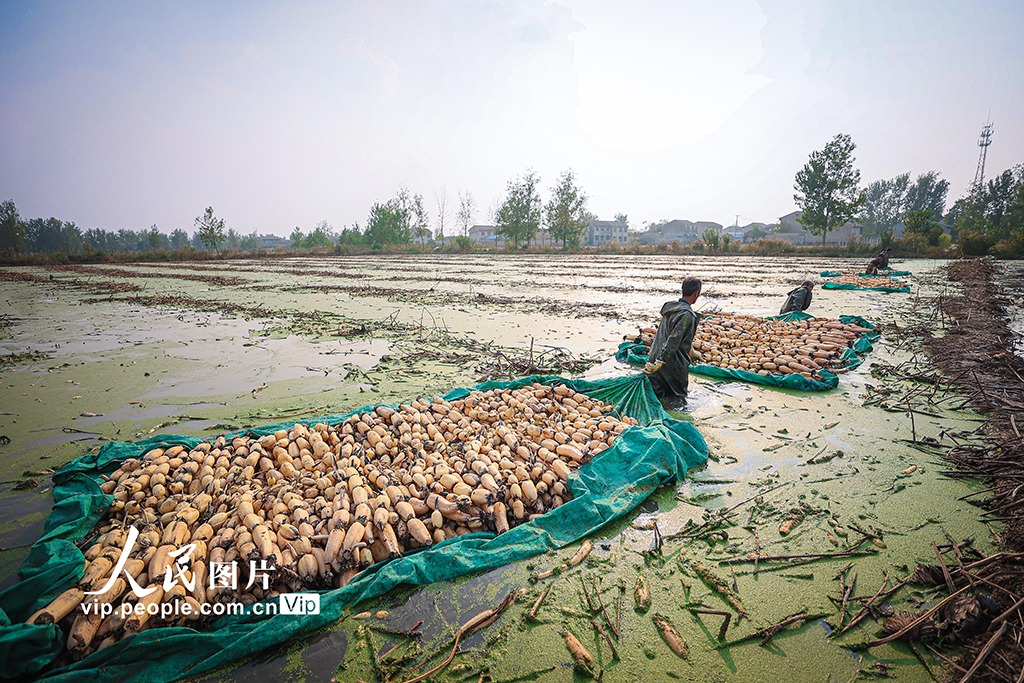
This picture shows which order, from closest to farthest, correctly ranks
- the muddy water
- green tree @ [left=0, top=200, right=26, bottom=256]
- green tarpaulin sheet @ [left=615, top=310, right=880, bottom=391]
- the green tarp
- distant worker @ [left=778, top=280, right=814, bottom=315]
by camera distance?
the green tarp
the muddy water
green tarpaulin sheet @ [left=615, top=310, right=880, bottom=391]
distant worker @ [left=778, top=280, right=814, bottom=315]
green tree @ [left=0, top=200, right=26, bottom=256]

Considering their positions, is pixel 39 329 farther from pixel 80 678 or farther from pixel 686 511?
pixel 686 511

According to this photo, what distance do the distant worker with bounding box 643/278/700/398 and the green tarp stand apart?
1141 mm

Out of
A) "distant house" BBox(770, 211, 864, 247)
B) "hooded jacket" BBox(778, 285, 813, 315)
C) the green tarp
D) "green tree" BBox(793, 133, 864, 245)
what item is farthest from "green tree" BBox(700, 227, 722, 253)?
the green tarp

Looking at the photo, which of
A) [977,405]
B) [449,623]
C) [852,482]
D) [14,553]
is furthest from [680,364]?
[14,553]

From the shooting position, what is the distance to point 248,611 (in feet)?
6.67

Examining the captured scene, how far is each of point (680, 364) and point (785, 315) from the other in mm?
5155

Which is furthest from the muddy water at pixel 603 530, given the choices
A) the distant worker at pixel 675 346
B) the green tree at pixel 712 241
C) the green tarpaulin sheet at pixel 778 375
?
the green tree at pixel 712 241

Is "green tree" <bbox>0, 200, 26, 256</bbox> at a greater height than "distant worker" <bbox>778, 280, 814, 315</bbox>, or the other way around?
"green tree" <bbox>0, 200, 26, 256</bbox>

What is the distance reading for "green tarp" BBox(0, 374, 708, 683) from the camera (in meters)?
1.76

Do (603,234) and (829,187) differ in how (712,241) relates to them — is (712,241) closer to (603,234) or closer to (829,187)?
(829,187)

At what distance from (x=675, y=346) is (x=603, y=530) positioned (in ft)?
8.62

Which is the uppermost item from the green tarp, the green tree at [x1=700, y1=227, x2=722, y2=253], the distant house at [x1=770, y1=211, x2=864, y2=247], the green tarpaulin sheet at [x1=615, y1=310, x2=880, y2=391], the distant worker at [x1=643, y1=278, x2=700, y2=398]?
the distant house at [x1=770, y1=211, x2=864, y2=247]

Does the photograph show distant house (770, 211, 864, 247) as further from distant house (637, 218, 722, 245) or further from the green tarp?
the green tarp

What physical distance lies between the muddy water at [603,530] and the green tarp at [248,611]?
97mm
